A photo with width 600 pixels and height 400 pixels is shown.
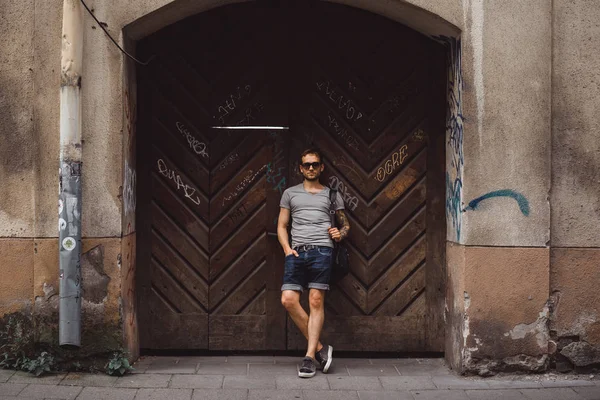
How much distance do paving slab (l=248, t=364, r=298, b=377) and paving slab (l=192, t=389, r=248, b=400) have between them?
501 mm

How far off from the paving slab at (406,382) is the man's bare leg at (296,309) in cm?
62

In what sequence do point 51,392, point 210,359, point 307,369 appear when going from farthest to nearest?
1. point 210,359
2. point 307,369
3. point 51,392

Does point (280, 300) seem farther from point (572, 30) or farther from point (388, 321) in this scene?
point (572, 30)

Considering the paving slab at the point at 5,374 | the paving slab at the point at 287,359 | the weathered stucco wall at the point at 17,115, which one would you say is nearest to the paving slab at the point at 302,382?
the paving slab at the point at 287,359

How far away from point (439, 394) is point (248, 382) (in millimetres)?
1440

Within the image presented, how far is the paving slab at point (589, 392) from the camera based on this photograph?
543 centimetres

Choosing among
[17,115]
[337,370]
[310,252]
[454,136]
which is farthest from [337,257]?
[17,115]

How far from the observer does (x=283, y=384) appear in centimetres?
573

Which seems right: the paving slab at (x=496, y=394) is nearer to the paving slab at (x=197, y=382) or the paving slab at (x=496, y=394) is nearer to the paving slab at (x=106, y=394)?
the paving slab at (x=197, y=382)

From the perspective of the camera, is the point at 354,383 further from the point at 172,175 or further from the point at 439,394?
the point at 172,175

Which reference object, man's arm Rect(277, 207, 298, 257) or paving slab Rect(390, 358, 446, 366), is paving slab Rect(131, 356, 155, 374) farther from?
paving slab Rect(390, 358, 446, 366)

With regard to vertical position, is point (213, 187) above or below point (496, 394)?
above

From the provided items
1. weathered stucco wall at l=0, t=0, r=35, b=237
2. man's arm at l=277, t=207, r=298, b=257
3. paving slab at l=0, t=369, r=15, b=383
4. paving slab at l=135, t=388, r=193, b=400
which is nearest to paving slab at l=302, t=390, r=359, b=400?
paving slab at l=135, t=388, r=193, b=400

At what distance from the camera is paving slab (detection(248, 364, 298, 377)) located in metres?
6.04
